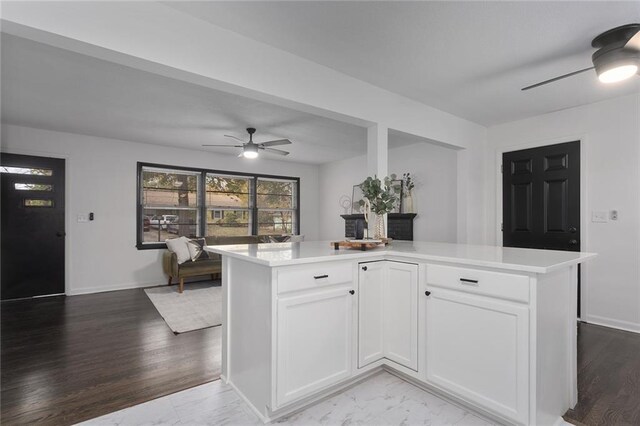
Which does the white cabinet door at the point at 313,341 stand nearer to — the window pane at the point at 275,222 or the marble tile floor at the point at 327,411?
the marble tile floor at the point at 327,411

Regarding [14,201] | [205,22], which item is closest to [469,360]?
[205,22]

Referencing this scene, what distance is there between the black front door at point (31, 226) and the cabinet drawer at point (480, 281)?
523 centimetres

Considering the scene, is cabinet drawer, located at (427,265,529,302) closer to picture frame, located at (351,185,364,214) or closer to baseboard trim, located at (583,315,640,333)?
baseboard trim, located at (583,315,640,333)

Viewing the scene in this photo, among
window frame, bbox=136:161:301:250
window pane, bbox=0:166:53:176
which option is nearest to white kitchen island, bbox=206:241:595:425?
window frame, bbox=136:161:301:250

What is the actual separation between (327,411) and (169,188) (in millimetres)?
4945

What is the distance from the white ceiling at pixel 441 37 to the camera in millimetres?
1929

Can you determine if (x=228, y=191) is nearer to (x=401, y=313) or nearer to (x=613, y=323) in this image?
(x=401, y=313)

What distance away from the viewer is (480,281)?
67.8 inches

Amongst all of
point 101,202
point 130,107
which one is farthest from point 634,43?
point 101,202

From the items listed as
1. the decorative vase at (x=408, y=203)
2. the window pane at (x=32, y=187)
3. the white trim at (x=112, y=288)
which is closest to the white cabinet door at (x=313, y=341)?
the decorative vase at (x=408, y=203)

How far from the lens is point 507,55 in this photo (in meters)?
2.47

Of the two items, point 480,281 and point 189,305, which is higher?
point 480,281

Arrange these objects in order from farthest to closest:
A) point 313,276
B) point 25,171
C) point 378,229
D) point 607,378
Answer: point 25,171 → point 378,229 → point 607,378 → point 313,276

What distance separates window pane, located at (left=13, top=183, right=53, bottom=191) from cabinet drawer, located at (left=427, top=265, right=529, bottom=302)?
5.31 metres
